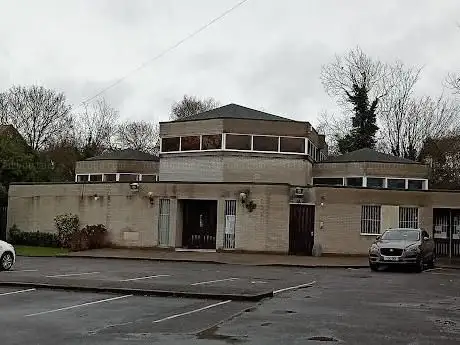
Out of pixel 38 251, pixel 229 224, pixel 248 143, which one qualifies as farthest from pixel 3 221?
pixel 248 143

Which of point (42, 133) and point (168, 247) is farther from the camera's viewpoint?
point (42, 133)

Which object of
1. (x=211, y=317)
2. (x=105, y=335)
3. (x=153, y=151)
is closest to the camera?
(x=105, y=335)

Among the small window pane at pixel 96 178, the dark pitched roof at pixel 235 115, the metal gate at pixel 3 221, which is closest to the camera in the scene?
the dark pitched roof at pixel 235 115

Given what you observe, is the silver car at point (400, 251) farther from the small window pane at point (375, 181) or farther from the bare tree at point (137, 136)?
the bare tree at point (137, 136)

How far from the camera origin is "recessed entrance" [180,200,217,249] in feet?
109

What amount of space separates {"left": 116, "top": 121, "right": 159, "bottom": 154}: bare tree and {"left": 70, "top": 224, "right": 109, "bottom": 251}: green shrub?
129 ft

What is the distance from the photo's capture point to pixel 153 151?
72.2 meters

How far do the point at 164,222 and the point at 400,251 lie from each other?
13254 mm

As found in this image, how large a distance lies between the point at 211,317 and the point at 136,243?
21.9 m

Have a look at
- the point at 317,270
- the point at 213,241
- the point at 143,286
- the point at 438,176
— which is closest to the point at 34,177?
the point at 213,241

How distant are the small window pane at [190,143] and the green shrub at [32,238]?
28.4 ft

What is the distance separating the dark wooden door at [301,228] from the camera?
31609 mm

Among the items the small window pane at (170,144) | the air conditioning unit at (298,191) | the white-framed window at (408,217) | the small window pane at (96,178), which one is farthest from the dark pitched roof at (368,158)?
the small window pane at (96,178)

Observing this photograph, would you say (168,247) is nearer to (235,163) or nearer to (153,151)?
→ (235,163)
